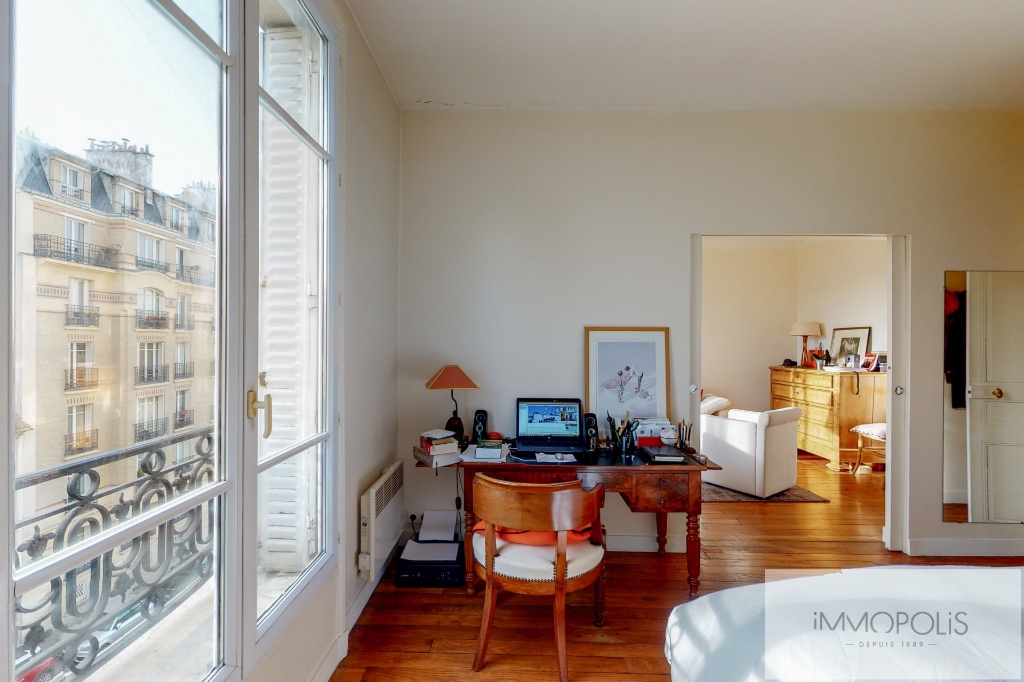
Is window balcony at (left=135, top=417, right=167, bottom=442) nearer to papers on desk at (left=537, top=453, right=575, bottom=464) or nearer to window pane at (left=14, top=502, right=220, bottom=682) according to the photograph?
window pane at (left=14, top=502, right=220, bottom=682)

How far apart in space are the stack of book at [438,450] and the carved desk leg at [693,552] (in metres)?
1.28

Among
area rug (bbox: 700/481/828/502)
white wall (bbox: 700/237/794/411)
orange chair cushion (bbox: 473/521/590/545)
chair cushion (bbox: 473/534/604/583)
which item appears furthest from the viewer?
white wall (bbox: 700/237/794/411)

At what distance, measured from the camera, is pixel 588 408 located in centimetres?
315

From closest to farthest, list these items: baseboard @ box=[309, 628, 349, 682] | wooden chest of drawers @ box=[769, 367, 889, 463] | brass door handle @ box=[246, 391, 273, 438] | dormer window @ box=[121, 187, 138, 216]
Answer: dormer window @ box=[121, 187, 138, 216] < brass door handle @ box=[246, 391, 273, 438] < baseboard @ box=[309, 628, 349, 682] < wooden chest of drawers @ box=[769, 367, 889, 463]

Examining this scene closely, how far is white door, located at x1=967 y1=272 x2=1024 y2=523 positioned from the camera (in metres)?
3.10

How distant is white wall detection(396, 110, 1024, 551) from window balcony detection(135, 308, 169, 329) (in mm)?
2035

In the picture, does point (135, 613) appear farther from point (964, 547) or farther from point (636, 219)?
point (964, 547)

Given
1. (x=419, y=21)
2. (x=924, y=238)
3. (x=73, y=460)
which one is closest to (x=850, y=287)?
(x=924, y=238)

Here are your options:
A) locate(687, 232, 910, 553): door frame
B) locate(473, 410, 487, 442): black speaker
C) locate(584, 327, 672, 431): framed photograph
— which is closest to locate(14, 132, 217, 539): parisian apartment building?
locate(473, 410, 487, 442): black speaker

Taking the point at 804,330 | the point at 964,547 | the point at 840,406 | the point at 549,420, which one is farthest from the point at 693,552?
the point at 804,330

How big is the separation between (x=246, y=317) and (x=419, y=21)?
166cm

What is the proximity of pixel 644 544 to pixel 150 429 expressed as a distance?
2.83m

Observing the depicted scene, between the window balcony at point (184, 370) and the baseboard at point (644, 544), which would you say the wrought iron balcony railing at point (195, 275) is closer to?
the window balcony at point (184, 370)

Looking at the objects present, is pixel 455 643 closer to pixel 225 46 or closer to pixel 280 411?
pixel 280 411
